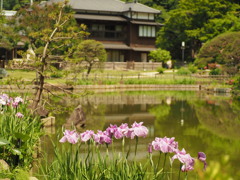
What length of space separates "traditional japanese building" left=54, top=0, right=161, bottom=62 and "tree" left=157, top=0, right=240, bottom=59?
2139 millimetres

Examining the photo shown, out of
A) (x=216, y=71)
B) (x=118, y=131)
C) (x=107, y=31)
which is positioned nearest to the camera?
(x=118, y=131)

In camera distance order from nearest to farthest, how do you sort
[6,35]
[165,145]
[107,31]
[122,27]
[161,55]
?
[165,145] → [6,35] → [161,55] → [107,31] → [122,27]

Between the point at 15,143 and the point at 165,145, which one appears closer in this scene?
the point at 165,145

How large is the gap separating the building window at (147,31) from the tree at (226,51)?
16.8 m

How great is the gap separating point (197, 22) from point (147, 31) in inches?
268

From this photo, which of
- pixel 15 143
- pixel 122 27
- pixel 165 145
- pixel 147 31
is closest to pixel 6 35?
pixel 122 27

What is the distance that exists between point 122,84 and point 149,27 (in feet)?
71.4

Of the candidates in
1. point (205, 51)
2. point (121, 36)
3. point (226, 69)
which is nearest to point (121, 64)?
point (121, 36)

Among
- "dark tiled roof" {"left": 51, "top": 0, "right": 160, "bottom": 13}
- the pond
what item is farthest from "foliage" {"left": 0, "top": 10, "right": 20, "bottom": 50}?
the pond

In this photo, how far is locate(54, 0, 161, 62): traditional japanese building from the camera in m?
50.6

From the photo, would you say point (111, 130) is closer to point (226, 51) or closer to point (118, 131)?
point (118, 131)

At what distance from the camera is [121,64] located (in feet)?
151

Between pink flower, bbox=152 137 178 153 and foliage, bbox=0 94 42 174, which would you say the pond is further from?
pink flower, bbox=152 137 178 153

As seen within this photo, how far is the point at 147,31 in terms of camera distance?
2076 inches
